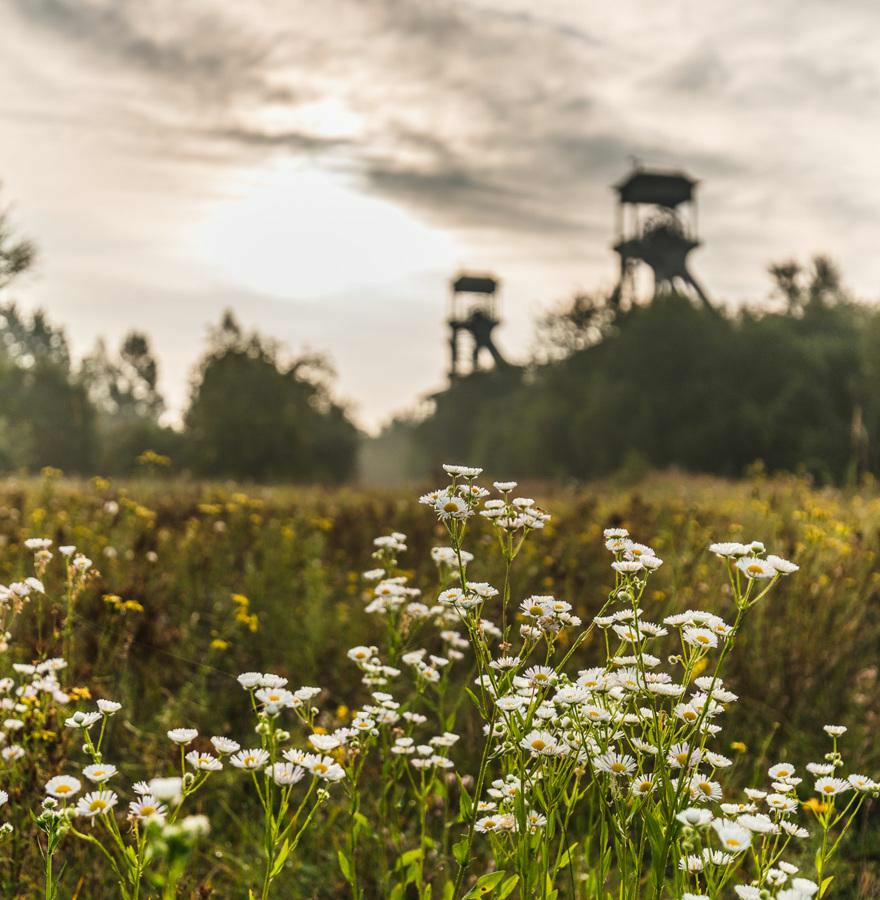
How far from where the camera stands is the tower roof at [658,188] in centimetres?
3123

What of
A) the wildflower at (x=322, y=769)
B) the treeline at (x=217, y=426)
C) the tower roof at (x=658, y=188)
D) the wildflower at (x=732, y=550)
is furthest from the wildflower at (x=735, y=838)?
the tower roof at (x=658, y=188)

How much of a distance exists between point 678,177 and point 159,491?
26009 millimetres

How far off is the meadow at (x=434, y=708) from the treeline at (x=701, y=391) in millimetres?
14921

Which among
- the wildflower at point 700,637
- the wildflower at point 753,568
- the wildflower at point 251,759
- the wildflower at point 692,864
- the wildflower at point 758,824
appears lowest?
the wildflower at point 692,864

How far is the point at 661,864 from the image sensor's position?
1717 mm

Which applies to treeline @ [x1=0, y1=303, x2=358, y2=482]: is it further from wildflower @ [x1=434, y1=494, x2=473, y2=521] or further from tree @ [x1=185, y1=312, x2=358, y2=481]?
wildflower @ [x1=434, y1=494, x2=473, y2=521]

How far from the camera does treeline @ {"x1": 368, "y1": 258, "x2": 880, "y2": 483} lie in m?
22.0

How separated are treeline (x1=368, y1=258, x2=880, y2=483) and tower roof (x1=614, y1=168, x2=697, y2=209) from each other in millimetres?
4162

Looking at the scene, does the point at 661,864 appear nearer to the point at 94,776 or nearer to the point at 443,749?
the point at 94,776

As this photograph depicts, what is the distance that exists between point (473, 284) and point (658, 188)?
13.4m

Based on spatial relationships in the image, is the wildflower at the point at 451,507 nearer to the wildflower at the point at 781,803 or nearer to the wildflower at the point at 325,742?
the wildflower at the point at 325,742

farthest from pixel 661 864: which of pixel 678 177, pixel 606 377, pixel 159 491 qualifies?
pixel 678 177

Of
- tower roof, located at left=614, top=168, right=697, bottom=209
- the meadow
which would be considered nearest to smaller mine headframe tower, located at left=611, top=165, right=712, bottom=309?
tower roof, located at left=614, top=168, right=697, bottom=209

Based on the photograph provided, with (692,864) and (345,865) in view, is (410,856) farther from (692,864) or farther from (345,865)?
(692,864)
